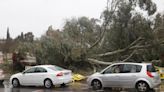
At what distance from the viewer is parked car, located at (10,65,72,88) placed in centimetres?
1962

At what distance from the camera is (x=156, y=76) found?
55.6 ft

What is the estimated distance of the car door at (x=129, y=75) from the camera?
16969 mm

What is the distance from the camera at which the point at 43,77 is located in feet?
65.4

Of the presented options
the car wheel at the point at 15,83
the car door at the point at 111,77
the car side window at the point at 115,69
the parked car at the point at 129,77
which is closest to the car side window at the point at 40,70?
the car wheel at the point at 15,83

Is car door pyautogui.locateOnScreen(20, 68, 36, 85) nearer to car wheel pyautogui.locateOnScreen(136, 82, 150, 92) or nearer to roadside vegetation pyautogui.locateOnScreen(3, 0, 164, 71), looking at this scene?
car wheel pyautogui.locateOnScreen(136, 82, 150, 92)

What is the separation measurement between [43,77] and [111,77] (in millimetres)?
4559

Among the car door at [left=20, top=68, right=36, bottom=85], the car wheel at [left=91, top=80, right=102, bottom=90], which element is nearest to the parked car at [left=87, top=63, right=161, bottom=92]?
the car wheel at [left=91, top=80, right=102, bottom=90]

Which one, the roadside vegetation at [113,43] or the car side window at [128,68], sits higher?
the roadside vegetation at [113,43]

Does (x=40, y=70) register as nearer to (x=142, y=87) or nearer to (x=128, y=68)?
(x=128, y=68)

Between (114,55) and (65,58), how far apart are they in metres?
6.09

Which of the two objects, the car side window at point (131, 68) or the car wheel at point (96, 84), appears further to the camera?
the car wheel at point (96, 84)

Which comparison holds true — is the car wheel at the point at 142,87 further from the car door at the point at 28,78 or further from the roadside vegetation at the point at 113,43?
the roadside vegetation at the point at 113,43

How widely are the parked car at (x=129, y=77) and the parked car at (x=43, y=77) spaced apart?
6.79 feet

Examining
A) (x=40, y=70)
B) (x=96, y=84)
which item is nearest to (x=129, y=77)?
(x=96, y=84)
